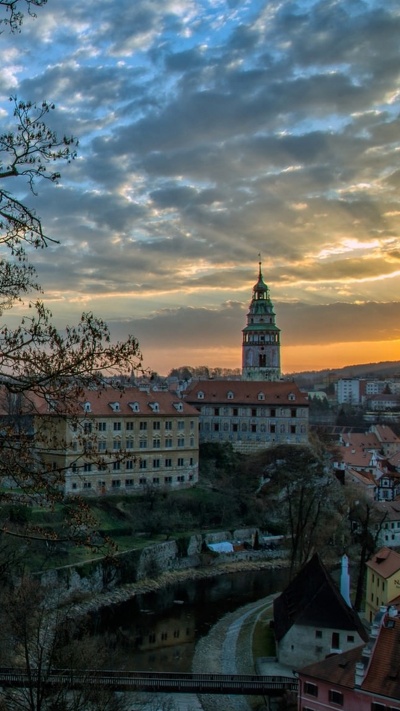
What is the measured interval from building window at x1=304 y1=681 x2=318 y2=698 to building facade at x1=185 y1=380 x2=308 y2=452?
37.5m

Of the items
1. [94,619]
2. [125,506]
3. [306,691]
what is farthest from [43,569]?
[306,691]

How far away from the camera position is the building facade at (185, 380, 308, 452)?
191 feet

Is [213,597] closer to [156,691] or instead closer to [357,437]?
[156,691]

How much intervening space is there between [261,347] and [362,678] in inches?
2113

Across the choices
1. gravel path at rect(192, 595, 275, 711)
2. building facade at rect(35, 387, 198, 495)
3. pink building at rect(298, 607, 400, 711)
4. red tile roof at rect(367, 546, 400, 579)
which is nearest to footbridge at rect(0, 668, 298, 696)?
gravel path at rect(192, 595, 275, 711)

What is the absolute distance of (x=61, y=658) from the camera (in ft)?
67.6

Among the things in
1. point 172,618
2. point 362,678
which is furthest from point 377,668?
point 172,618

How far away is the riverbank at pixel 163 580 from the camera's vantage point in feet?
111

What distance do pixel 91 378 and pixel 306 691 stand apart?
16.7 meters

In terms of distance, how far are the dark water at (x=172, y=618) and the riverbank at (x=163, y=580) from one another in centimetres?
53

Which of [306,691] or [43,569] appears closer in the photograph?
[306,691]

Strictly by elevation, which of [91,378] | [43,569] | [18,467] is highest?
[91,378]

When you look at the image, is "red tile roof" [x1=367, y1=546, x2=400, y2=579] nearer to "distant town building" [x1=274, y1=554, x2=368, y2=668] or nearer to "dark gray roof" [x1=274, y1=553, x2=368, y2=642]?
"dark gray roof" [x1=274, y1=553, x2=368, y2=642]

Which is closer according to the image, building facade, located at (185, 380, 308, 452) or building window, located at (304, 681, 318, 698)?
building window, located at (304, 681, 318, 698)
